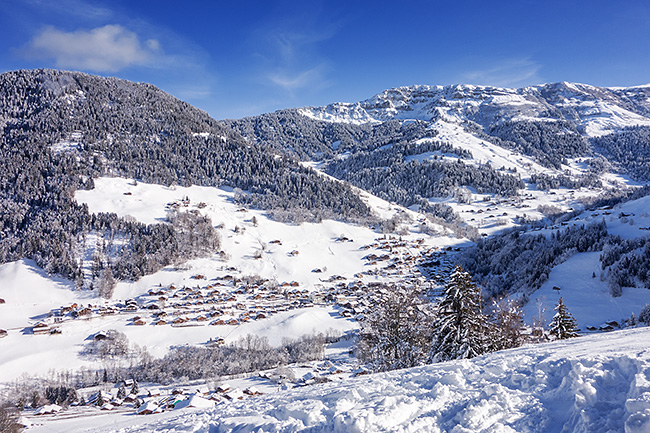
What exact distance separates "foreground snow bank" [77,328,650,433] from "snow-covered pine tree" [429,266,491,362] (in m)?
10.2

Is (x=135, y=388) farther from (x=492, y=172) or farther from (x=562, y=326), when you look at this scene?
(x=492, y=172)

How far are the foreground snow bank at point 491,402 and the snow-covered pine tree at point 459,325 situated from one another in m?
10.2

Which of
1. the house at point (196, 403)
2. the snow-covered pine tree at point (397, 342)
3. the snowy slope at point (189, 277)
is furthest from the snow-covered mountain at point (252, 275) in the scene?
the snow-covered pine tree at point (397, 342)

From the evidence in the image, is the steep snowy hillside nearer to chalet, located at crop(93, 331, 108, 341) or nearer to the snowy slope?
the snowy slope

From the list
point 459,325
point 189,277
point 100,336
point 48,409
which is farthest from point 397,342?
point 189,277

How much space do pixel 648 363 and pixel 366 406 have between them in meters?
4.66

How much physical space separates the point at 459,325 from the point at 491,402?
43.5 ft

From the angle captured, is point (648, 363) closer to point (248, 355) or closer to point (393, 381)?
point (393, 381)

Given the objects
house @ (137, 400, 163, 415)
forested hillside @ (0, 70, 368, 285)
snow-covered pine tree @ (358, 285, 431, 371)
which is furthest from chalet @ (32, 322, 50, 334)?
snow-covered pine tree @ (358, 285, 431, 371)

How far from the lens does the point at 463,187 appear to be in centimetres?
12950

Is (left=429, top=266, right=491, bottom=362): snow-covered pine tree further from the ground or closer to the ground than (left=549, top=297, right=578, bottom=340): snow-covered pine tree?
further from the ground

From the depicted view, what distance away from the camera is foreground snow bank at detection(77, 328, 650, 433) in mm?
4629

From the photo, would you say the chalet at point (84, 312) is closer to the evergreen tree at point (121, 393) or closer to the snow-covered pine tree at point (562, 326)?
the evergreen tree at point (121, 393)

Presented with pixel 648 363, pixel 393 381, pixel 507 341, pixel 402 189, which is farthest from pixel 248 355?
pixel 402 189
